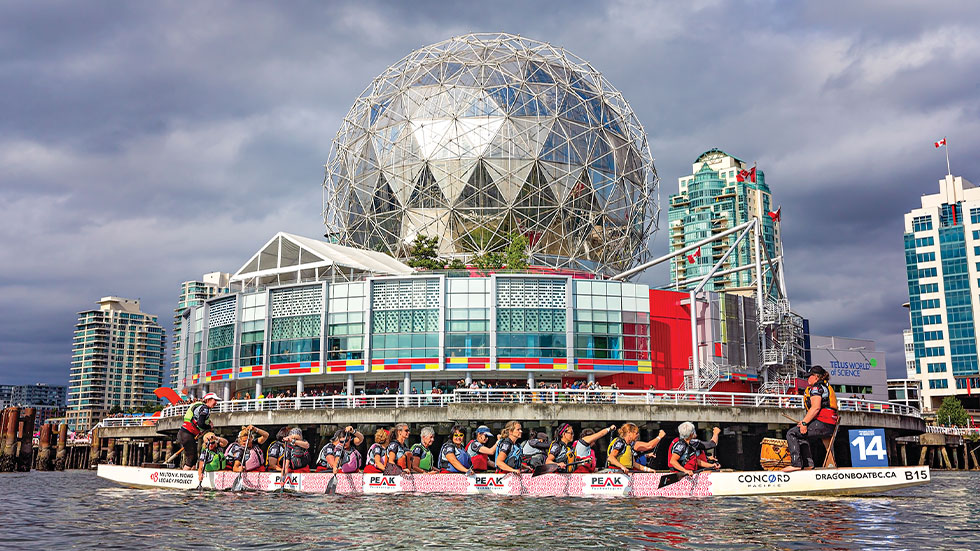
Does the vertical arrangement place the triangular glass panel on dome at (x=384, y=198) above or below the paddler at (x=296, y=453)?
above

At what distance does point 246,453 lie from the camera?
3516 centimetres

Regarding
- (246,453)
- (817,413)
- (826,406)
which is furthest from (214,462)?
(826,406)

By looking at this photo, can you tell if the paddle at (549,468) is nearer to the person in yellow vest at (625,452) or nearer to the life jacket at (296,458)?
the person in yellow vest at (625,452)

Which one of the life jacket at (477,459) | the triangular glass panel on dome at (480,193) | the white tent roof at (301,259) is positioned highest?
the triangular glass panel on dome at (480,193)

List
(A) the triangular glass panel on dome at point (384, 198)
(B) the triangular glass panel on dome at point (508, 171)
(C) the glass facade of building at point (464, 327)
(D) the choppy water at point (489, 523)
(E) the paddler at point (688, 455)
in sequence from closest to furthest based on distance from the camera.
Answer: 1. (D) the choppy water at point (489, 523)
2. (E) the paddler at point (688, 455)
3. (C) the glass facade of building at point (464, 327)
4. (B) the triangular glass panel on dome at point (508, 171)
5. (A) the triangular glass panel on dome at point (384, 198)

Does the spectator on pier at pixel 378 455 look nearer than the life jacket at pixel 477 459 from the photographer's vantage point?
No

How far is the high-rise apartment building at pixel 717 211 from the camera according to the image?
16262 cm

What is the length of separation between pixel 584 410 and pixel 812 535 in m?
17.9

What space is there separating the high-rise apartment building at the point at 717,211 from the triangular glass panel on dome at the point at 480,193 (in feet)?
329

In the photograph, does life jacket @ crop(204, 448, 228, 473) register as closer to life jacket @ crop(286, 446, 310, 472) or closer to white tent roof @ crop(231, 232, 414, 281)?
life jacket @ crop(286, 446, 310, 472)

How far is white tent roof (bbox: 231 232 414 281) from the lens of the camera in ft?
192

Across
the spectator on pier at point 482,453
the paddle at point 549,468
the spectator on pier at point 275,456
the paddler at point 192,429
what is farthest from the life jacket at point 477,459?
the paddler at point 192,429

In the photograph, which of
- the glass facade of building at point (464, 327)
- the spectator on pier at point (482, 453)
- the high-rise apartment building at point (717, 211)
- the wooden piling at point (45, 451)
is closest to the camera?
the spectator on pier at point (482, 453)

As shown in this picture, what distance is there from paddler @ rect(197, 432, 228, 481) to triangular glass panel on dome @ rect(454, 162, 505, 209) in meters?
33.6
